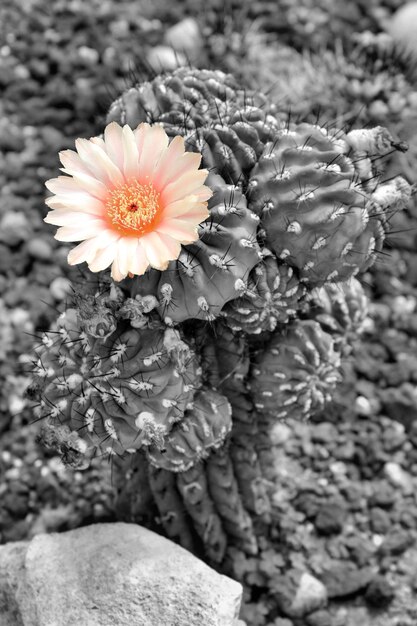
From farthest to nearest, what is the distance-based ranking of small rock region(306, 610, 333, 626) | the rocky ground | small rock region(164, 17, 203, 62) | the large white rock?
small rock region(164, 17, 203, 62) < the rocky ground < small rock region(306, 610, 333, 626) < the large white rock

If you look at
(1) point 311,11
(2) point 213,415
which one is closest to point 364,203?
(2) point 213,415

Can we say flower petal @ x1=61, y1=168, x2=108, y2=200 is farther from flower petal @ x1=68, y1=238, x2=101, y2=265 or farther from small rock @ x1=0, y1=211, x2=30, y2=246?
small rock @ x1=0, y1=211, x2=30, y2=246

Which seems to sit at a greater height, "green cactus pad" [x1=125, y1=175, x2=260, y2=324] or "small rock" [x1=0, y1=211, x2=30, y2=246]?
"green cactus pad" [x1=125, y1=175, x2=260, y2=324]

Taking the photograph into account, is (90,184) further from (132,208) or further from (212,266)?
(212,266)

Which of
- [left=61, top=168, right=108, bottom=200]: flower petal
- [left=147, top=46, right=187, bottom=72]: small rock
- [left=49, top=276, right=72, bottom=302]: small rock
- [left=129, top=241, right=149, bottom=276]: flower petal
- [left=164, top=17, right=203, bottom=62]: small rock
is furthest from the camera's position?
[left=164, top=17, right=203, bottom=62]: small rock

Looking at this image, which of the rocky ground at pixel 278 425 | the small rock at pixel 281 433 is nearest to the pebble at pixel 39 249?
the rocky ground at pixel 278 425

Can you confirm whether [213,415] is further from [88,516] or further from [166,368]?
[88,516]

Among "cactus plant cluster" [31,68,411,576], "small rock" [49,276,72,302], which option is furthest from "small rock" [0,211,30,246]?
"cactus plant cluster" [31,68,411,576]

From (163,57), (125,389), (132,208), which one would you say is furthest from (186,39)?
(125,389)

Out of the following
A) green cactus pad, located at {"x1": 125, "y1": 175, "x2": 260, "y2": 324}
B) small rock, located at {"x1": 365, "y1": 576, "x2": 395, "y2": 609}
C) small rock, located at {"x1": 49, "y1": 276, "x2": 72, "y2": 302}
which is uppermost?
green cactus pad, located at {"x1": 125, "y1": 175, "x2": 260, "y2": 324}
